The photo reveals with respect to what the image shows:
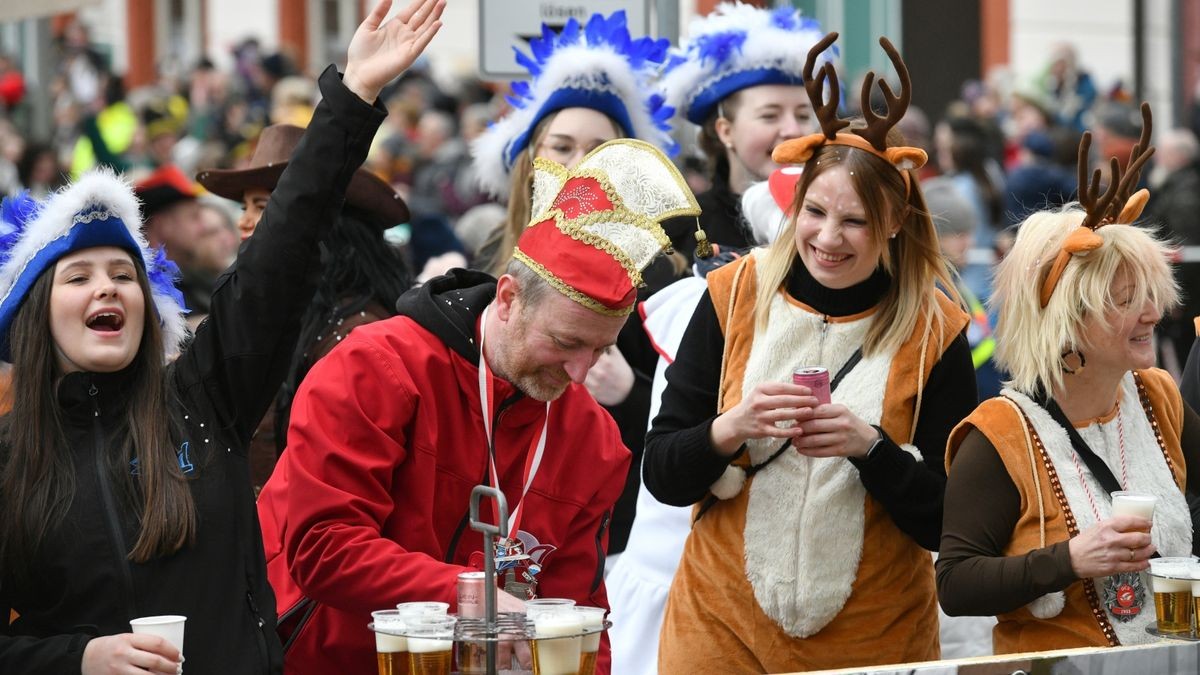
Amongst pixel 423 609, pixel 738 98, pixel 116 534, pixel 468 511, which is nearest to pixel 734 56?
pixel 738 98

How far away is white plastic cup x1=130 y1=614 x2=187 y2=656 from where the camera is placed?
312cm

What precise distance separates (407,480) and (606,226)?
71 centimetres

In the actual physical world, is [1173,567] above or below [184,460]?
below

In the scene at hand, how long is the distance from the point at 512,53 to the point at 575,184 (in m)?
2.81

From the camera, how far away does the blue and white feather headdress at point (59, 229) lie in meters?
3.62

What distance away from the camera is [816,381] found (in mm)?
3758

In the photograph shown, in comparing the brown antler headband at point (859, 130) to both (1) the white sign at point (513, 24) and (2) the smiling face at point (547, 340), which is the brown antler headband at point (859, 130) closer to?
(2) the smiling face at point (547, 340)

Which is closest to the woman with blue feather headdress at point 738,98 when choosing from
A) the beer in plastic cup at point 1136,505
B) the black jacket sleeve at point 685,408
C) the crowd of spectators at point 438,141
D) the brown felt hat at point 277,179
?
the crowd of spectators at point 438,141

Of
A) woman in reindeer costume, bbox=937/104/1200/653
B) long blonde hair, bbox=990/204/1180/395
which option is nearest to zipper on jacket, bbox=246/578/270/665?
woman in reindeer costume, bbox=937/104/1200/653

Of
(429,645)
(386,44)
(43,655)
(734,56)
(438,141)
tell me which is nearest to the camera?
(429,645)

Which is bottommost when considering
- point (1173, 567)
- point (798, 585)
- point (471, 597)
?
point (798, 585)

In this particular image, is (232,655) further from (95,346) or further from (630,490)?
(630,490)

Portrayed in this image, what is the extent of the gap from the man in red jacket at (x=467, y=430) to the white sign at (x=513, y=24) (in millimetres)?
2391

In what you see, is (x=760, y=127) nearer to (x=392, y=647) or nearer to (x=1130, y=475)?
(x=1130, y=475)
